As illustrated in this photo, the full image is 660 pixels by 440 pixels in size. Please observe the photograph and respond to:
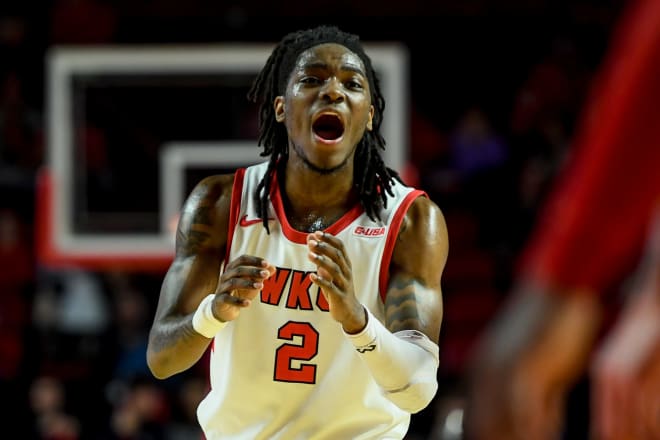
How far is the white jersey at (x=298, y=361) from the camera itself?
4004 millimetres

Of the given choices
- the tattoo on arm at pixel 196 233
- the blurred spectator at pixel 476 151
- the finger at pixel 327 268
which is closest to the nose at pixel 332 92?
the tattoo on arm at pixel 196 233

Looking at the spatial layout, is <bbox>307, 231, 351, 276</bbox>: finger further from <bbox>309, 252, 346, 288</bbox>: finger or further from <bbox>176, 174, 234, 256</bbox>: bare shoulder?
<bbox>176, 174, 234, 256</bbox>: bare shoulder

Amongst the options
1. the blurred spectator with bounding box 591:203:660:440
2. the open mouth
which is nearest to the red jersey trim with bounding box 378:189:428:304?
the open mouth

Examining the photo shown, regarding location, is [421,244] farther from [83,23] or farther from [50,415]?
[83,23]

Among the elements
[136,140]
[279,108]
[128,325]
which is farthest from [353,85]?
[128,325]

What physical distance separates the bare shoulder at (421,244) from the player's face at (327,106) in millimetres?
295

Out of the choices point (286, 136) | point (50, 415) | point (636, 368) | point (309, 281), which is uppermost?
point (636, 368)

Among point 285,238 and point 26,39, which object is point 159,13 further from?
point 285,238

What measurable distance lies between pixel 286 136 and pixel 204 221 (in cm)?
47

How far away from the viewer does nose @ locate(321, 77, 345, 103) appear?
13.4ft

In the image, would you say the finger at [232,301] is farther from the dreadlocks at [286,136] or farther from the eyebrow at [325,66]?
the eyebrow at [325,66]

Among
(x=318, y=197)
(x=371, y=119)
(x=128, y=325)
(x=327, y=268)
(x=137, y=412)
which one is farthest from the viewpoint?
(x=128, y=325)

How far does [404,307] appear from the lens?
3957 millimetres

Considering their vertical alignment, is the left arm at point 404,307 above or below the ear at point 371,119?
below
